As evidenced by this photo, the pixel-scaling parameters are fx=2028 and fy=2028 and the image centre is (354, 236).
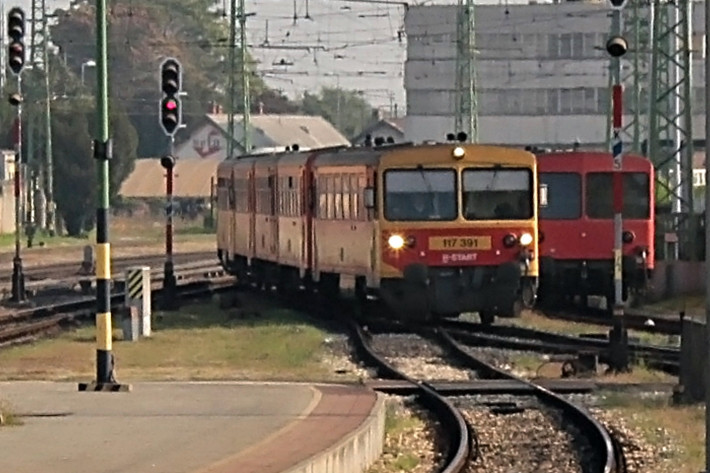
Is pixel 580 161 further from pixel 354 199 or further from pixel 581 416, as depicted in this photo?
pixel 581 416

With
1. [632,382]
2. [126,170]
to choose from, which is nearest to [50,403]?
[632,382]

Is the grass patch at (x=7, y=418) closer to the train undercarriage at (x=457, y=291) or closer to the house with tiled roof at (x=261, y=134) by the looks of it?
the train undercarriage at (x=457, y=291)

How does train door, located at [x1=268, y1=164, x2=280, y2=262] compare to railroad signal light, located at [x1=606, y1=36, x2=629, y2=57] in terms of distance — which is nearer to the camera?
railroad signal light, located at [x1=606, y1=36, x2=629, y2=57]

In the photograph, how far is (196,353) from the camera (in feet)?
89.3

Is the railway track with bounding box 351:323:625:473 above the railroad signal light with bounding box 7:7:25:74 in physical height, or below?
below

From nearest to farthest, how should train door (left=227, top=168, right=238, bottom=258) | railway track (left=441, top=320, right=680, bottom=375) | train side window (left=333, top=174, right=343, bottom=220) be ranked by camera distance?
railway track (left=441, top=320, right=680, bottom=375) < train side window (left=333, top=174, right=343, bottom=220) < train door (left=227, top=168, right=238, bottom=258)

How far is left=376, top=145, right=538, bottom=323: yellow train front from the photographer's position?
30453 millimetres

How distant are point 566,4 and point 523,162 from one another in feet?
242

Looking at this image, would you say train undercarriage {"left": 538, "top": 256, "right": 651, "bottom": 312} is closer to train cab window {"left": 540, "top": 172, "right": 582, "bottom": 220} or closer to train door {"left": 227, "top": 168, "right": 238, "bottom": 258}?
train cab window {"left": 540, "top": 172, "right": 582, "bottom": 220}

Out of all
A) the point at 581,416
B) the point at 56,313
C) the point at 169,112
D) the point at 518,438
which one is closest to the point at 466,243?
the point at 169,112

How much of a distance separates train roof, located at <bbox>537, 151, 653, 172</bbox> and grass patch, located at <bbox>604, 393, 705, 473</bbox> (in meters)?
14.3

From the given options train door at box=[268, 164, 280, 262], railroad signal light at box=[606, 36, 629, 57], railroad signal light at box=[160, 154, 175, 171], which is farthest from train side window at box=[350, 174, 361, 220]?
railroad signal light at box=[606, 36, 629, 57]

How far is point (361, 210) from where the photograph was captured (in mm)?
31453

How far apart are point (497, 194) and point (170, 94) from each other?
5.23m
